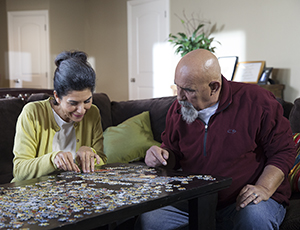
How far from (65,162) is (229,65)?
4279mm

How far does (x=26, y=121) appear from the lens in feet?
6.44

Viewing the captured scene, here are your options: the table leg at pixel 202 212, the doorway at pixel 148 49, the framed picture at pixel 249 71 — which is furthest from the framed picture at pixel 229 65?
the table leg at pixel 202 212

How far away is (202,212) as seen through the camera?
1.42m

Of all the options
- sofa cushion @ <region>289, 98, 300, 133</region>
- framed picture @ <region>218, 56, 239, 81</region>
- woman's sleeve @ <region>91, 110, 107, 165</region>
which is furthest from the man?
framed picture @ <region>218, 56, 239, 81</region>

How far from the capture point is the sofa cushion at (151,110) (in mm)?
3289

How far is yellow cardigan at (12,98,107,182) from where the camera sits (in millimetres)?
1777

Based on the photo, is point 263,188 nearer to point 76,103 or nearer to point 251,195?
point 251,195

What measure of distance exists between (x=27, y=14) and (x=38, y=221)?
26.6 ft

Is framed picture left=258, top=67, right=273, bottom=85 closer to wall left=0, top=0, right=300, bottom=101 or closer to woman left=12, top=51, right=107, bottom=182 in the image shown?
wall left=0, top=0, right=300, bottom=101

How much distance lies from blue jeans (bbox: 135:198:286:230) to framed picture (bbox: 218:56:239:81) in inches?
148

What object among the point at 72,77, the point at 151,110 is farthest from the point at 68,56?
the point at 151,110

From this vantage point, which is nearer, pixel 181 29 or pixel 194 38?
pixel 194 38

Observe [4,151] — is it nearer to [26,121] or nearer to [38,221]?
[26,121]

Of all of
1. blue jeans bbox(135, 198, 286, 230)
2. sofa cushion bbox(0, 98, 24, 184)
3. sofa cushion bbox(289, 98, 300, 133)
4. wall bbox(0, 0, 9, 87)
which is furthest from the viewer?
wall bbox(0, 0, 9, 87)
